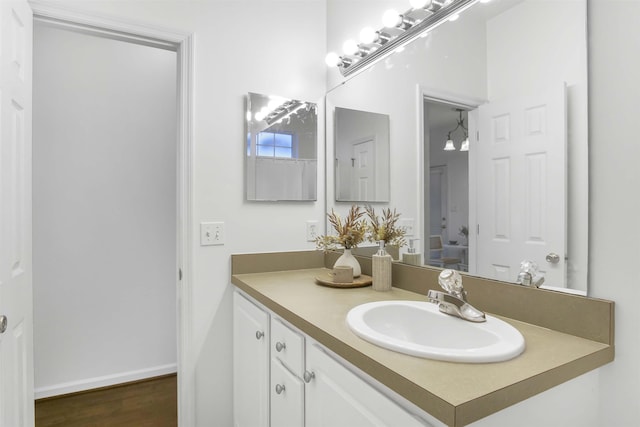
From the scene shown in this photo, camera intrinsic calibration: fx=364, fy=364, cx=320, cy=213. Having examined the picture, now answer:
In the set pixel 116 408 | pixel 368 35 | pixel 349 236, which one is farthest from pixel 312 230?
pixel 116 408

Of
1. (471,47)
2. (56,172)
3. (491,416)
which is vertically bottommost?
(491,416)

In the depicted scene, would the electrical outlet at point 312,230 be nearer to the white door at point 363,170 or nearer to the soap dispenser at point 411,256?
→ the white door at point 363,170

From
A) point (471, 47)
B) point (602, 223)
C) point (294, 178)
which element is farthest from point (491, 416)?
point (294, 178)

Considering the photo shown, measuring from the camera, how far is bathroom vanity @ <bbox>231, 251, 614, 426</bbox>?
2.29ft

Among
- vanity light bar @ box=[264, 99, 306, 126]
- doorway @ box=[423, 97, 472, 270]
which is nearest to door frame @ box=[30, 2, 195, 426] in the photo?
vanity light bar @ box=[264, 99, 306, 126]

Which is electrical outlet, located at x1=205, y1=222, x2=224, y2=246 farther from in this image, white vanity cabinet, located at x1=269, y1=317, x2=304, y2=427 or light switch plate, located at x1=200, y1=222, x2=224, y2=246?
white vanity cabinet, located at x1=269, y1=317, x2=304, y2=427

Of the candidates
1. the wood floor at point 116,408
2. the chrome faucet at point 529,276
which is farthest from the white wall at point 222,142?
the chrome faucet at point 529,276

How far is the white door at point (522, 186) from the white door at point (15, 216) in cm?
159

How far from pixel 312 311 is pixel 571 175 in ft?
2.78

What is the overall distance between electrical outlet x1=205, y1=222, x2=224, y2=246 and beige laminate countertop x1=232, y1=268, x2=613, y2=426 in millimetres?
705

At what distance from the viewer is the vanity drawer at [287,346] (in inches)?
44.9

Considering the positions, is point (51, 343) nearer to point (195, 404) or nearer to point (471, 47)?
point (195, 404)

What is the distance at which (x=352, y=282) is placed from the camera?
1576 millimetres

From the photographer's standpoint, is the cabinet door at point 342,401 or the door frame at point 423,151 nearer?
A: the cabinet door at point 342,401
